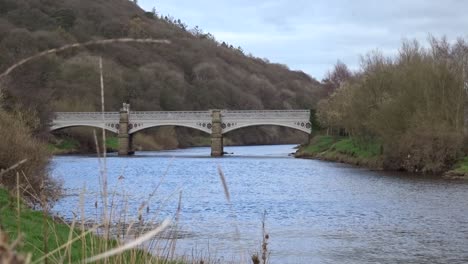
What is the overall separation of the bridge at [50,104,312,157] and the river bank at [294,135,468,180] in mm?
4154

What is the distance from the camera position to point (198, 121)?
299 feet

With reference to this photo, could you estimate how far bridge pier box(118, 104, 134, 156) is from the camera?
90938mm

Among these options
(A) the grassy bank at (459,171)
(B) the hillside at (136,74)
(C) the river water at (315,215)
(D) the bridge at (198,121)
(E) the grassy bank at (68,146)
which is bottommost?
(C) the river water at (315,215)

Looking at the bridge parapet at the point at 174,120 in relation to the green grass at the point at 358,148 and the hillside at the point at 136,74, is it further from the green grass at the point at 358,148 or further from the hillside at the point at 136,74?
the green grass at the point at 358,148

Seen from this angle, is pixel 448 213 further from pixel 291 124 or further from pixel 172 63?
pixel 172 63

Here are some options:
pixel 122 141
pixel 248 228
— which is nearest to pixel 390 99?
pixel 248 228

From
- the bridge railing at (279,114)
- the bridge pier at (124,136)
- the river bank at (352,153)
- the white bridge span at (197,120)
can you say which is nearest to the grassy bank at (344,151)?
the river bank at (352,153)

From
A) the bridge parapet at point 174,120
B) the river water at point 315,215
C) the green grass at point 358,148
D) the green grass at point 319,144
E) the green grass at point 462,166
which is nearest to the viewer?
the river water at point 315,215

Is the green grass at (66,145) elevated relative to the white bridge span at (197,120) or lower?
lower

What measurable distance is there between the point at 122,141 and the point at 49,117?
105 ft

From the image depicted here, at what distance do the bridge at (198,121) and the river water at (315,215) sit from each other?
134 ft

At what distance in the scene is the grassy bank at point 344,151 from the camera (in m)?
60.3

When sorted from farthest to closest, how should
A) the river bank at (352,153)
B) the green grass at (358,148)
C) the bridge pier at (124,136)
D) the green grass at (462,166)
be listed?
1. the bridge pier at (124,136)
2. the green grass at (358,148)
3. the river bank at (352,153)
4. the green grass at (462,166)

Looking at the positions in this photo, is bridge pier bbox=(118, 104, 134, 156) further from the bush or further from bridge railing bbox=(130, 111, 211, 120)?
the bush
